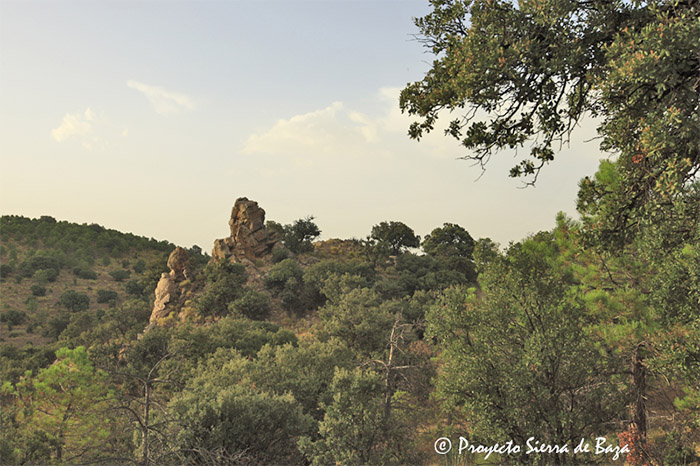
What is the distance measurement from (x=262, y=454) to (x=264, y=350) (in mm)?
8755

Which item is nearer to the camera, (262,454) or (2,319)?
(262,454)

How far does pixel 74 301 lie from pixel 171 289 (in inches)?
828

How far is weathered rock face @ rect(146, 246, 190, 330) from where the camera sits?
4469cm

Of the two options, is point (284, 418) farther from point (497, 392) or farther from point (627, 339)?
point (627, 339)

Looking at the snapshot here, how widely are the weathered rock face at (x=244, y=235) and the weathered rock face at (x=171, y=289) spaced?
3601mm

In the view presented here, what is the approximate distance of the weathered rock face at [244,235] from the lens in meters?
51.0

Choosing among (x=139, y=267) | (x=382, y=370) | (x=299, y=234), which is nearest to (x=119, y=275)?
(x=139, y=267)

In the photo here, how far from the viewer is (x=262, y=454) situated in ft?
48.5

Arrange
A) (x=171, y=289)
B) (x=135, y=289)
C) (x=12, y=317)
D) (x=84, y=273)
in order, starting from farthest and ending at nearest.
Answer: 1. (x=84, y=273)
2. (x=135, y=289)
3. (x=12, y=317)
4. (x=171, y=289)

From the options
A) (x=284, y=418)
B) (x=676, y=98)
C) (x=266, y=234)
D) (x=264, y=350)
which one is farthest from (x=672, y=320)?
(x=266, y=234)

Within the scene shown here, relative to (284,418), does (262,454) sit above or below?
below

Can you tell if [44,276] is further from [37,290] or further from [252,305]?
[252,305]

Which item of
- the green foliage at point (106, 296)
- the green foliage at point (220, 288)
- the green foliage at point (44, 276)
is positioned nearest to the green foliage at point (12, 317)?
the green foliage at point (106, 296)

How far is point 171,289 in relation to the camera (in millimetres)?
46375
